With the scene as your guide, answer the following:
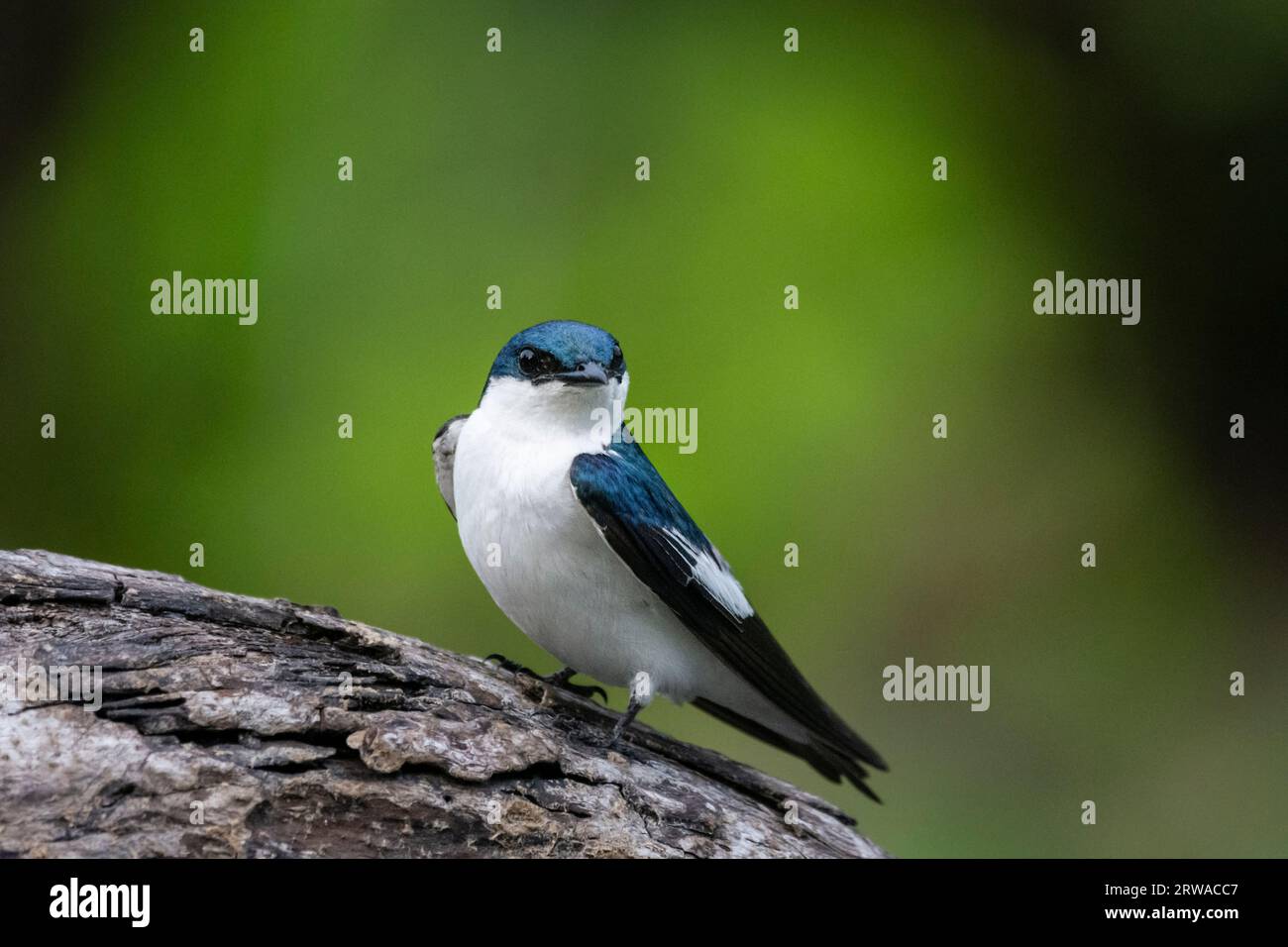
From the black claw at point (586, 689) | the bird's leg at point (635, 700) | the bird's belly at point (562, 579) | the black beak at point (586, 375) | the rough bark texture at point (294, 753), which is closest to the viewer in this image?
the rough bark texture at point (294, 753)

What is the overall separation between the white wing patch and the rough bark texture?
426 millimetres

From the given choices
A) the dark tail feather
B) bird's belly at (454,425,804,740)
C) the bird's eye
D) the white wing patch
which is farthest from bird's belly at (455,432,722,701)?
the dark tail feather

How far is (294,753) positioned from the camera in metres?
2.54

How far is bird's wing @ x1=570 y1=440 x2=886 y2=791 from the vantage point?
125 inches

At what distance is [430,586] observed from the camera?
5.01 meters

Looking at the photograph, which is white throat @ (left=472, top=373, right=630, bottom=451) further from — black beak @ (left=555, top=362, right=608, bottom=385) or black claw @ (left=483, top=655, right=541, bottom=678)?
black claw @ (left=483, top=655, right=541, bottom=678)

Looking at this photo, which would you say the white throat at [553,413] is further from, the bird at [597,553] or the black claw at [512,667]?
the black claw at [512,667]

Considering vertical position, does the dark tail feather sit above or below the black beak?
below

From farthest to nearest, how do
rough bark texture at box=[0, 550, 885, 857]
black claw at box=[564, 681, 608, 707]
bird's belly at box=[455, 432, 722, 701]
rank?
black claw at box=[564, 681, 608, 707] → bird's belly at box=[455, 432, 722, 701] → rough bark texture at box=[0, 550, 885, 857]

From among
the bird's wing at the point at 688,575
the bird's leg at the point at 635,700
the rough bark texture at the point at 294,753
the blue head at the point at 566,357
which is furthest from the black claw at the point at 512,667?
the blue head at the point at 566,357

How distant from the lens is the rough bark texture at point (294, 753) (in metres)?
2.40

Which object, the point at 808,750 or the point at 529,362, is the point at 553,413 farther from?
the point at 808,750

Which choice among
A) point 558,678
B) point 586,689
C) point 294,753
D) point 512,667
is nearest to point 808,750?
point 586,689

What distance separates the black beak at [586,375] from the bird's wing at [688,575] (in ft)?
0.64
